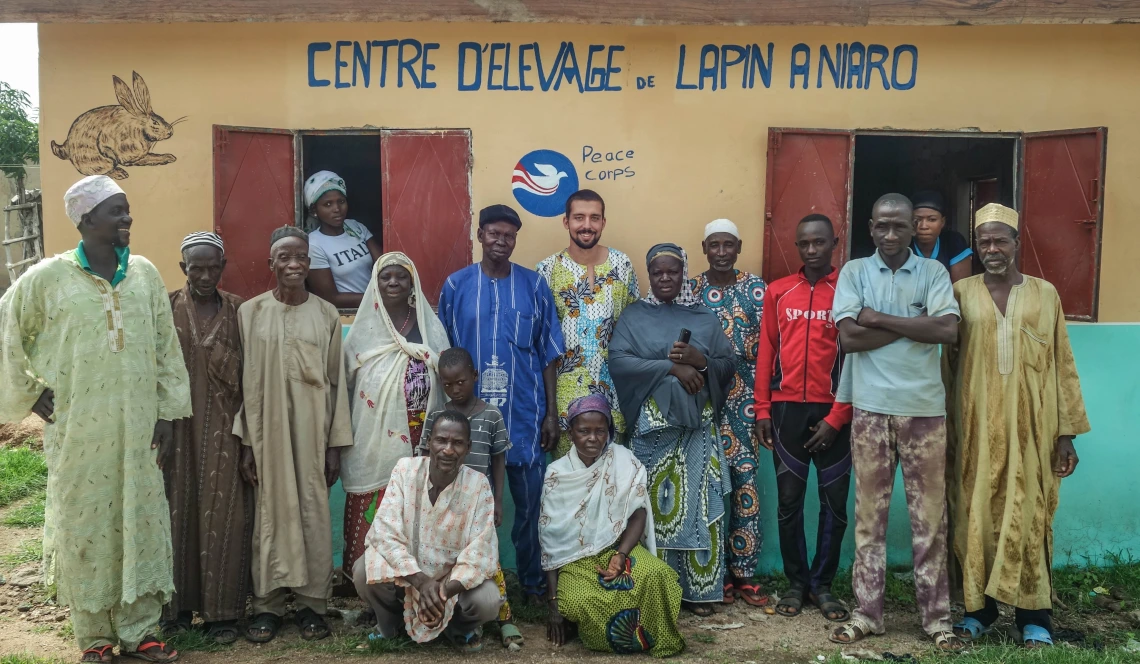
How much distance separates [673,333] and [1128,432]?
2.89m

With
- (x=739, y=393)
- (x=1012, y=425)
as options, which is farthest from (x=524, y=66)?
(x=1012, y=425)

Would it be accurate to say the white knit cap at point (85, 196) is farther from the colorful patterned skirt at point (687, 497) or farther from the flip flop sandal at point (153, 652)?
the colorful patterned skirt at point (687, 497)

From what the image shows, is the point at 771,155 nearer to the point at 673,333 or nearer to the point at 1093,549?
the point at 673,333

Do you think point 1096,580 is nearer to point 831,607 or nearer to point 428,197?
point 831,607

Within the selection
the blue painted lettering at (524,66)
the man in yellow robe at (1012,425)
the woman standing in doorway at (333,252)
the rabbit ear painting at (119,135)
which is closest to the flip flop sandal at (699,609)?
the man in yellow robe at (1012,425)

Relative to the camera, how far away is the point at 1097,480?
5094 mm

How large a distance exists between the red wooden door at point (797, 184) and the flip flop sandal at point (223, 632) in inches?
128

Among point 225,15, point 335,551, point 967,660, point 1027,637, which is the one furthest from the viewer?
point 335,551

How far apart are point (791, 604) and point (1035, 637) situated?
1.06 meters

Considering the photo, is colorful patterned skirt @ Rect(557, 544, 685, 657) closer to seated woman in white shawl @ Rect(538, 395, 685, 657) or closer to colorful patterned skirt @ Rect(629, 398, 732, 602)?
seated woman in white shawl @ Rect(538, 395, 685, 657)

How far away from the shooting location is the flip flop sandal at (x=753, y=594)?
4.45 meters

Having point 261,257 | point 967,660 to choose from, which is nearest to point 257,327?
point 261,257

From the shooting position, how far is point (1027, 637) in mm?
3891

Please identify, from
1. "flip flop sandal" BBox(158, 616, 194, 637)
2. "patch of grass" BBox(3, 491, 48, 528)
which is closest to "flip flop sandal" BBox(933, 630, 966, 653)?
"flip flop sandal" BBox(158, 616, 194, 637)
